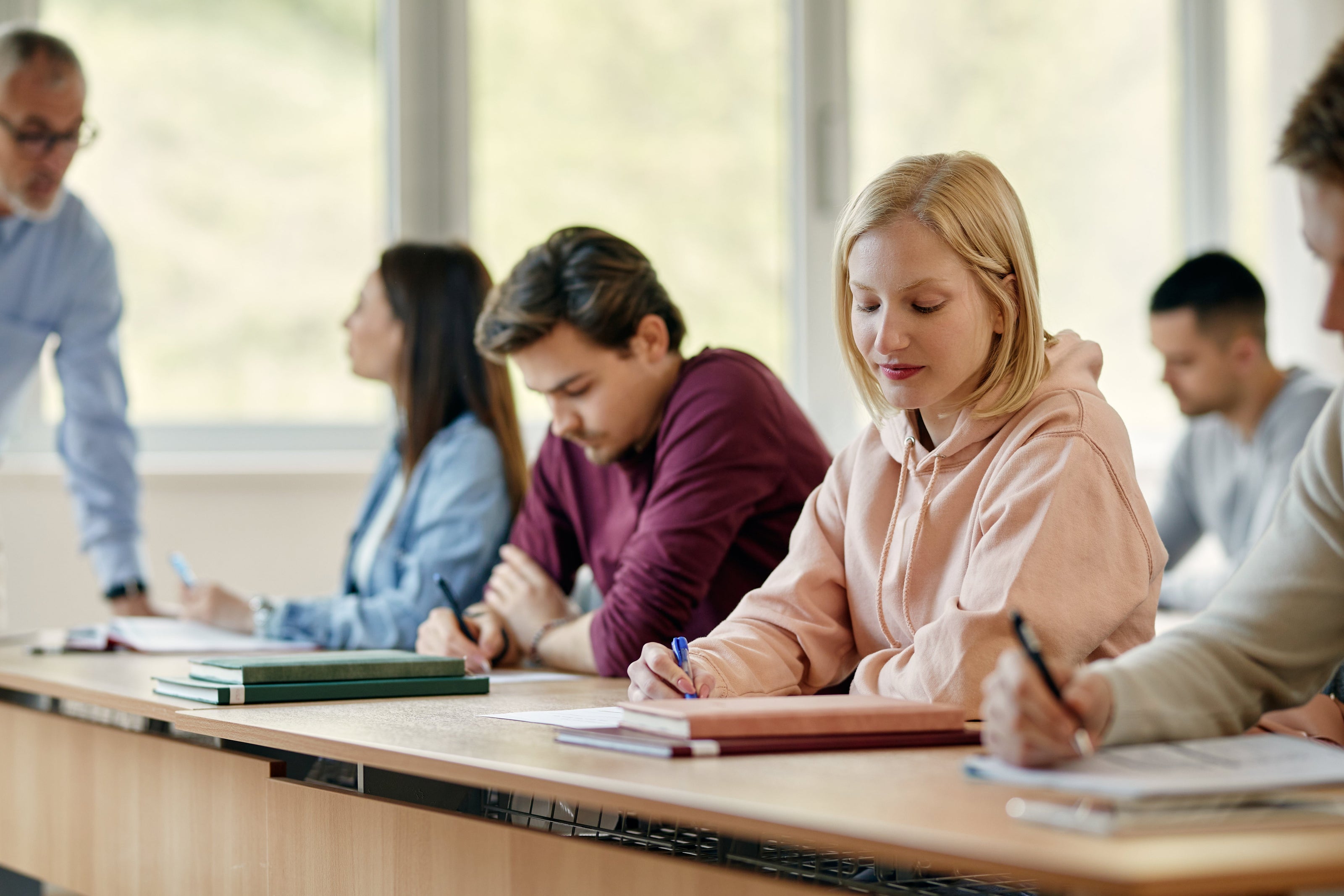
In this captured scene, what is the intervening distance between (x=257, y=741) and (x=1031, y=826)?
794 mm

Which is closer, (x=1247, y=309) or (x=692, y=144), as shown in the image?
(x=1247, y=309)

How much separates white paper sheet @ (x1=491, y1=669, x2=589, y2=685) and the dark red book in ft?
2.15

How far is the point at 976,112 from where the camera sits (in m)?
4.05

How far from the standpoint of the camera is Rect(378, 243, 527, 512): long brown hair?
7.97ft

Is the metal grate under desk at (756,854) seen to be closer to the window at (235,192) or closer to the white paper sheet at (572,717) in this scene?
the white paper sheet at (572,717)

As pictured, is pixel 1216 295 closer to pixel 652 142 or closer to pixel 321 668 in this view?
pixel 652 142

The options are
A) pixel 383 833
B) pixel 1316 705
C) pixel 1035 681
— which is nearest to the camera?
pixel 1035 681

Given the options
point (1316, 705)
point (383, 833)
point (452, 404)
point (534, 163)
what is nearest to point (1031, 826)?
point (383, 833)

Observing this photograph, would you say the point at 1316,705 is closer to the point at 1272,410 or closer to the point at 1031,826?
the point at 1031,826

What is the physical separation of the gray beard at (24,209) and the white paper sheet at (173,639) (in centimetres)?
89

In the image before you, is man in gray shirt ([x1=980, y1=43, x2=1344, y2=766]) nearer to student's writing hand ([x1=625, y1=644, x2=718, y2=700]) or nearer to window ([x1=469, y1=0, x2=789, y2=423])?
student's writing hand ([x1=625, y1=644, x2=718, y2=700])

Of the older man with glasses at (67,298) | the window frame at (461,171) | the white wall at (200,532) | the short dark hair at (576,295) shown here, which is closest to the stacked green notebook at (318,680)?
the short dark hair at (576,295)

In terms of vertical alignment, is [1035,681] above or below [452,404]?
below

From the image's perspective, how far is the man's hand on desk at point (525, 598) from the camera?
6.73 feet
